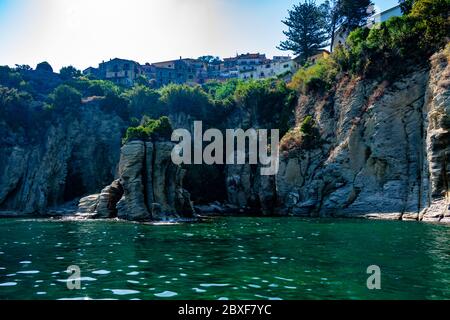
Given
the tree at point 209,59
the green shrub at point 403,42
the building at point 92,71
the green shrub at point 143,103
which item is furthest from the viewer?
the tree at point 209,59

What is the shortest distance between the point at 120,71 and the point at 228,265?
117868mm

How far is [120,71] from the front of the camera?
5059 inches

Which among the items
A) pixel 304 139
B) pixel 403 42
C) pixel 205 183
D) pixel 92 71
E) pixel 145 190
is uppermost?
pixel 92 71

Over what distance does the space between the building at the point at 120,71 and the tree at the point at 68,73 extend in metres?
20.6

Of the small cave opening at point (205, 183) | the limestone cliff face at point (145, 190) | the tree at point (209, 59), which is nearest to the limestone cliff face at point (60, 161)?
the small cave opening at point (205, 183)

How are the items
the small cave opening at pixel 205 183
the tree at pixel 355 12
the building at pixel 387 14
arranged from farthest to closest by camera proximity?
the tree at pixel 355 12 → the small cave opening at pixel 205 183 → the building at pixel 387 14

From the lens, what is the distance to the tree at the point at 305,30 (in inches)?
3647

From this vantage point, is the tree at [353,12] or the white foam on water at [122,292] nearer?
the white foam on water at [122,292]

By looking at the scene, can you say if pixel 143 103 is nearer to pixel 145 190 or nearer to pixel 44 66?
pixel 44 66

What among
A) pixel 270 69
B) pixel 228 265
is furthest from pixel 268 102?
pixel 228 265

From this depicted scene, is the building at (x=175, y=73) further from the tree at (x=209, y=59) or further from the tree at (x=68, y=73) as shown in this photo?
the tree at (x=68, y=73)

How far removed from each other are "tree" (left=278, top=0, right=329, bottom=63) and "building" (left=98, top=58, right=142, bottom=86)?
52.0 m

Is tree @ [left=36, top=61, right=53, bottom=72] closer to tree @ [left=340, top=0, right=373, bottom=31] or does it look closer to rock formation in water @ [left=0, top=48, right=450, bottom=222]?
rock formation in water @ [left=0, top=48, right=450, bottom=222]
